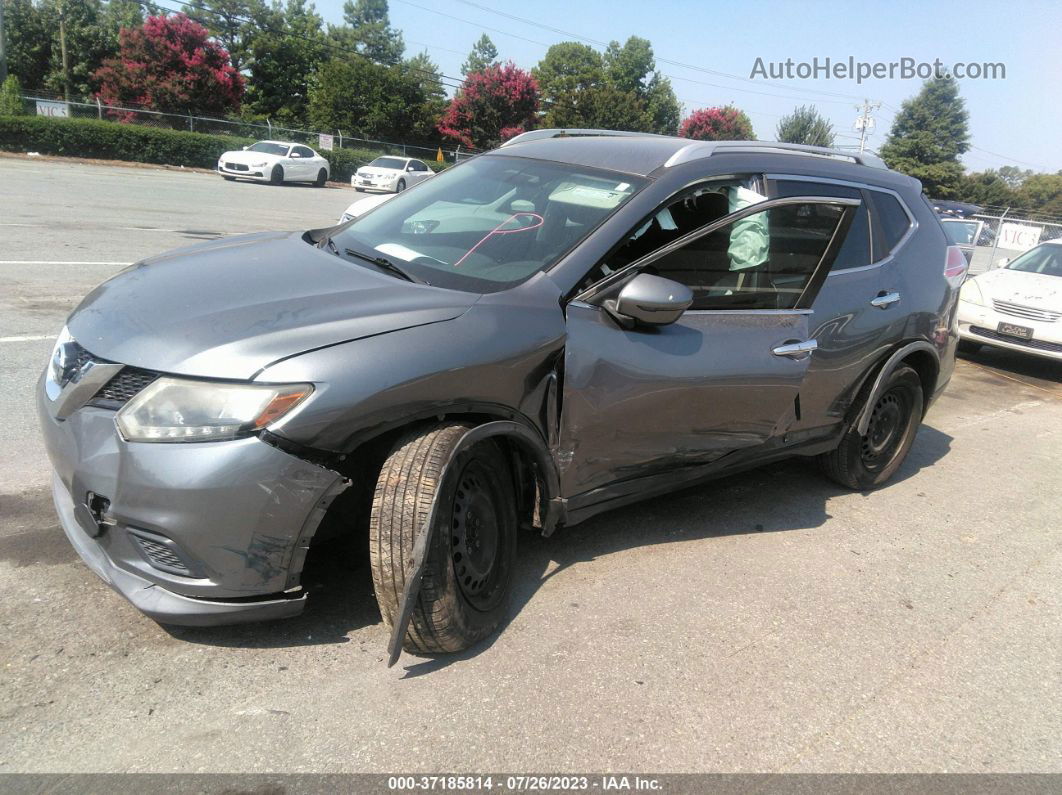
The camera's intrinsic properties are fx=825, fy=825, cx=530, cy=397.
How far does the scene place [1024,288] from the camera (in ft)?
31.1

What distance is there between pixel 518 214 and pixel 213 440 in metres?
1.77

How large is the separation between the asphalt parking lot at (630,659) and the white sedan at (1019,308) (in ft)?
16.5

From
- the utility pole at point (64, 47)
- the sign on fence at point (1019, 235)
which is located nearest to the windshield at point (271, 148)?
the sign on fence at point (1019, 235)

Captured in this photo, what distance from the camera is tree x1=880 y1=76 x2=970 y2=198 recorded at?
62.1 m

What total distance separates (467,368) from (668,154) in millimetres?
1593

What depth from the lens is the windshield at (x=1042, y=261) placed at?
32.9 ft

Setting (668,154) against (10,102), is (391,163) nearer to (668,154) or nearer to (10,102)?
(10,102)

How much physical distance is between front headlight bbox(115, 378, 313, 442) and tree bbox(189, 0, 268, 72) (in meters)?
67.8

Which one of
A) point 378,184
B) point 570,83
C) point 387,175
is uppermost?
point 570,83

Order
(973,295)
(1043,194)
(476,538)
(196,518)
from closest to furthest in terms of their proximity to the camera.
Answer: (196,518)
(476,538)
(973,295)
(1043,194)

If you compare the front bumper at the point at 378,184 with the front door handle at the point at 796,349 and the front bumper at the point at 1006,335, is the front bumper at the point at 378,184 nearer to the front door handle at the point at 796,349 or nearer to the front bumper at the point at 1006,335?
the front bumper at the point at 1006,335

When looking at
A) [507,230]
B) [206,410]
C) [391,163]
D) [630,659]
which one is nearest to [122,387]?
[206,410]

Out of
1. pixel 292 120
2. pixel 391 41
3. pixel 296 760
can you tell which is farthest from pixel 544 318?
pixel 391 41

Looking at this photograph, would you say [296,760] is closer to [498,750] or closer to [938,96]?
[498,750]
